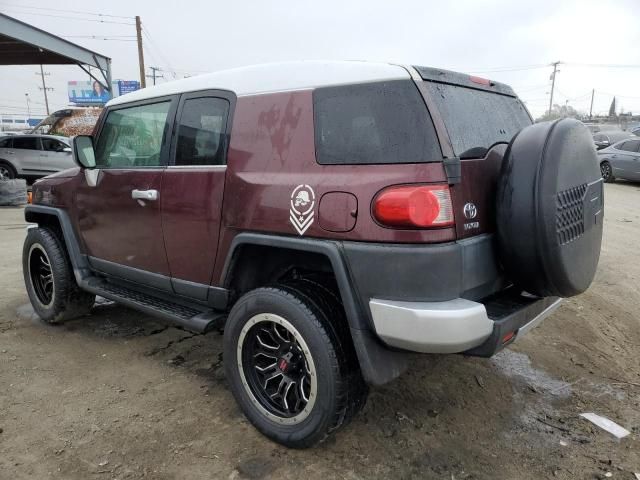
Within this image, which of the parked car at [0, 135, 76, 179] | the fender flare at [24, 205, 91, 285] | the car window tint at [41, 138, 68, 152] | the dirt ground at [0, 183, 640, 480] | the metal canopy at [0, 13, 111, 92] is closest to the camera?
the dirt ground at [0, 183, 640, 480]

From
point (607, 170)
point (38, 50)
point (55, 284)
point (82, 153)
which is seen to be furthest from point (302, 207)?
point (607, 170)

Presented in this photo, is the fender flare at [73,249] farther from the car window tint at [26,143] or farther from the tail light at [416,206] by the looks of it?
the car window tint at [26,143]

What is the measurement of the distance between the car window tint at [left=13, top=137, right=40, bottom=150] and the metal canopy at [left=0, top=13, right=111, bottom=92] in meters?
2.42

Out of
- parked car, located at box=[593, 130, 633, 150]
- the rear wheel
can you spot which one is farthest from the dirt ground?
parked car, located at box=[593, 130, 633, 150]

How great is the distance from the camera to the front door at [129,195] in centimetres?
310

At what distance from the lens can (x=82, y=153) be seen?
3584 millimetres

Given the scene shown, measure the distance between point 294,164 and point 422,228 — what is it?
0.73 metres

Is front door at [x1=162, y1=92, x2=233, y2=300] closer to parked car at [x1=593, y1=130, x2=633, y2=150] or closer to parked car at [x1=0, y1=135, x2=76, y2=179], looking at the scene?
parked car at [x1=0, y1=135, x2=76, y2=179]

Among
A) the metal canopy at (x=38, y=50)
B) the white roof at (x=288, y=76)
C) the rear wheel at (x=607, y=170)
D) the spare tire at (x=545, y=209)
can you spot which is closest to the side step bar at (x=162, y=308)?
the white roof at (x=288, y=76)

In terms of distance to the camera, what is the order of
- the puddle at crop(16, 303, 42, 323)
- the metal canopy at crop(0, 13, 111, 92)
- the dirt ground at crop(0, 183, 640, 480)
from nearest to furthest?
the dirt ground at crop(0, 183, 640, 480) < the puddle at crop(16, 303, 42, 323) < the metal canopy at crop(0, 13, 111, 92)

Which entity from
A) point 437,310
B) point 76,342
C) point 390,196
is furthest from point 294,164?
point 76,342

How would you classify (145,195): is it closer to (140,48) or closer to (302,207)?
(302,207)

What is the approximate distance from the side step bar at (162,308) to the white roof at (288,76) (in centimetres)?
131

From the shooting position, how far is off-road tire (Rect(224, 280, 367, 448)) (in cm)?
221
